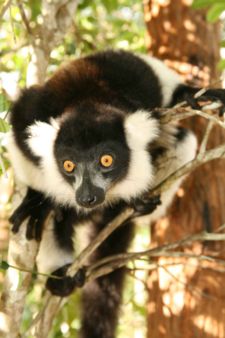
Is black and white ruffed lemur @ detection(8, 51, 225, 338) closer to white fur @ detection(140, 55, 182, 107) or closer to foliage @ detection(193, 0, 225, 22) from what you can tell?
white fur @ detection(140, 55, 182, 107)

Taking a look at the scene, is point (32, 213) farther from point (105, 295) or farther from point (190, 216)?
point (190, 216)

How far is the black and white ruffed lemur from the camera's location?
3.46 metres

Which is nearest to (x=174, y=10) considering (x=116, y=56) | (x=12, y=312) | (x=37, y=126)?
(x=116, y=56)

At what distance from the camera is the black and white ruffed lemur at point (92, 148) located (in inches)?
136

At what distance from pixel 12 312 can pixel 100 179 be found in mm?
959

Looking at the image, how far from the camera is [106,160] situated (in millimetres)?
3504

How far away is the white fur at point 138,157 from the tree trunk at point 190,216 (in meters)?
0.54

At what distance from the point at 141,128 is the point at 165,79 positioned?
555mm

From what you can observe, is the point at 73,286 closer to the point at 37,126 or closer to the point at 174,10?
the point at 37,126

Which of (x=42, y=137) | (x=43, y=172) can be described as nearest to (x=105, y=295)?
(x=43, y=172)

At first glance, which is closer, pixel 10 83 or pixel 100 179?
pixel 100 179

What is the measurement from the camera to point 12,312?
10.1 ft

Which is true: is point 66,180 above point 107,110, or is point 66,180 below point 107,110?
below

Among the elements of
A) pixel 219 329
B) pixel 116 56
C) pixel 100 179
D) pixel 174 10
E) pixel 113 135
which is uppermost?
pixel 174 10
